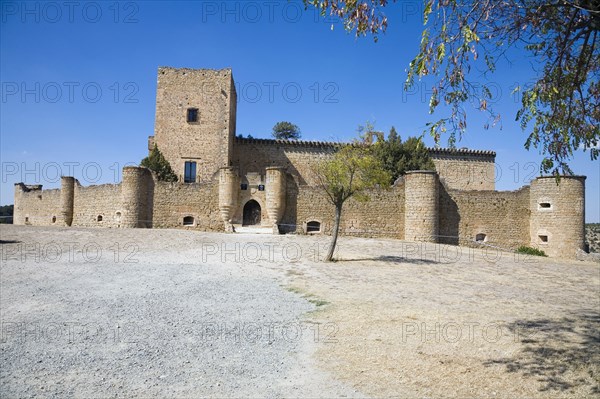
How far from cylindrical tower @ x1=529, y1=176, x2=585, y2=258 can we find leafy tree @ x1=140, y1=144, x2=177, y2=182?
22.7m

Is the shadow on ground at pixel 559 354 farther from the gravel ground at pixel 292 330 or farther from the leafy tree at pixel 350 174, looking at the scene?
the leafy tree at pixel 350 174

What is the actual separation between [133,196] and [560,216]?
2277 cm

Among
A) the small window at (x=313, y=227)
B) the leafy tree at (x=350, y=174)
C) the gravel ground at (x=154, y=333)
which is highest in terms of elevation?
the leafy tree at (x=350, y=174)

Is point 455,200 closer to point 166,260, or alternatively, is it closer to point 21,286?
point 166,260

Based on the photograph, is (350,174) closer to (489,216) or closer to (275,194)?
(275,194)

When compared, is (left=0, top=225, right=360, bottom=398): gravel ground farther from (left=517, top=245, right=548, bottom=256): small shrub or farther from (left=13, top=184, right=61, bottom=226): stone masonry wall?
→ (left=13, top=184, right=61, bottom=226): stone masonry wall

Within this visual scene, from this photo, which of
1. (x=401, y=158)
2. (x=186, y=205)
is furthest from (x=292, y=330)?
(x=401, y=158)

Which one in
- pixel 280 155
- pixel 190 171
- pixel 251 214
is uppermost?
pixel 280 155

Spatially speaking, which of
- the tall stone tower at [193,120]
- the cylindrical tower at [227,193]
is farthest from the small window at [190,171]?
the cylindrical tower at [227,193]

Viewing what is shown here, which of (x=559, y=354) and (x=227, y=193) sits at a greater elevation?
(x=227, y=193)

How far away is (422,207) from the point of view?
20609 millimetres

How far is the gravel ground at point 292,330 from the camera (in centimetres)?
457

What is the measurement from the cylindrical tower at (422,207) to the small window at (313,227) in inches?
188

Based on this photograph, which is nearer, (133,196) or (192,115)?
(133,196)
